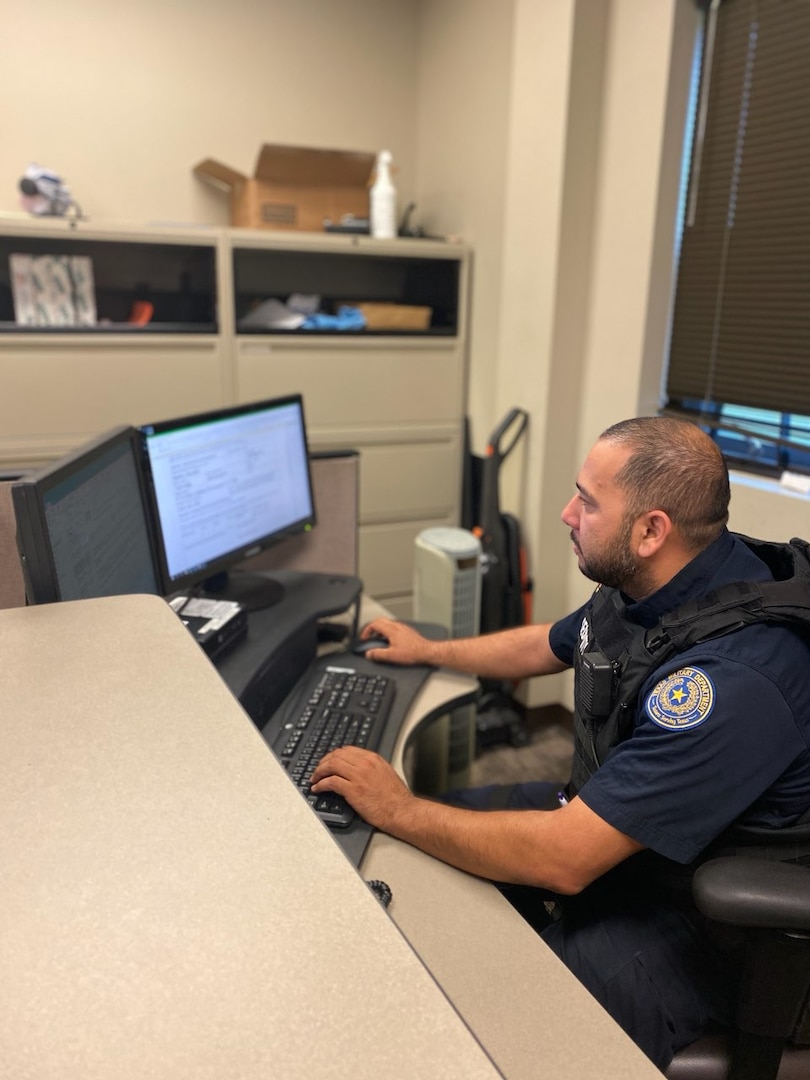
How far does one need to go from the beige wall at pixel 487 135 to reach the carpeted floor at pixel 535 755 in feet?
0.35

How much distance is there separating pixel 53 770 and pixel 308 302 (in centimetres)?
255

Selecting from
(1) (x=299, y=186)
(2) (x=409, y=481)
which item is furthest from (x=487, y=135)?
(2) (x=409, y=481)

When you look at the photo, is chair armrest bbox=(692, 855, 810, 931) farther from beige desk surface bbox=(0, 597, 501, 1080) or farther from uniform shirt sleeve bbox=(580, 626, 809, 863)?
beige desk surface bbox=(0, 597, 501, 1080)

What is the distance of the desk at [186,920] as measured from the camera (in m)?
0.46

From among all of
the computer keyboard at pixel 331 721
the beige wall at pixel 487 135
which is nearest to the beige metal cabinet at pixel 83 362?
the beige wall at pixel 487 135

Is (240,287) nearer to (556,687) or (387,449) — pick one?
(387,449)

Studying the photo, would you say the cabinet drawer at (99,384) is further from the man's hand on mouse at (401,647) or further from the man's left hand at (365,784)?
the man's left hand at (365,784)

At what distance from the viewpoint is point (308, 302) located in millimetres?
2973

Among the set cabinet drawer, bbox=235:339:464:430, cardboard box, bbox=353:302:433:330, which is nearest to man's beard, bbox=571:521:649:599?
cabinet drawer, bbox=235:339:464:430

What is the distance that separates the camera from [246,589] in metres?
1.77

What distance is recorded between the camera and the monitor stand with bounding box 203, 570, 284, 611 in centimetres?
172

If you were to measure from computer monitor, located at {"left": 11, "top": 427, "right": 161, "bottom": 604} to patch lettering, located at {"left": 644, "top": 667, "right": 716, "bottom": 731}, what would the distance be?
2.54 ft

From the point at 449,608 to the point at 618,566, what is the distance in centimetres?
118

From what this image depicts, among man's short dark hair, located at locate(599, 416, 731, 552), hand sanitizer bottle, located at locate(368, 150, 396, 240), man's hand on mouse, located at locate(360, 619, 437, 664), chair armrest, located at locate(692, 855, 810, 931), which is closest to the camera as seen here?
chair armrest, located at locate(692, 855, 810, 931)
